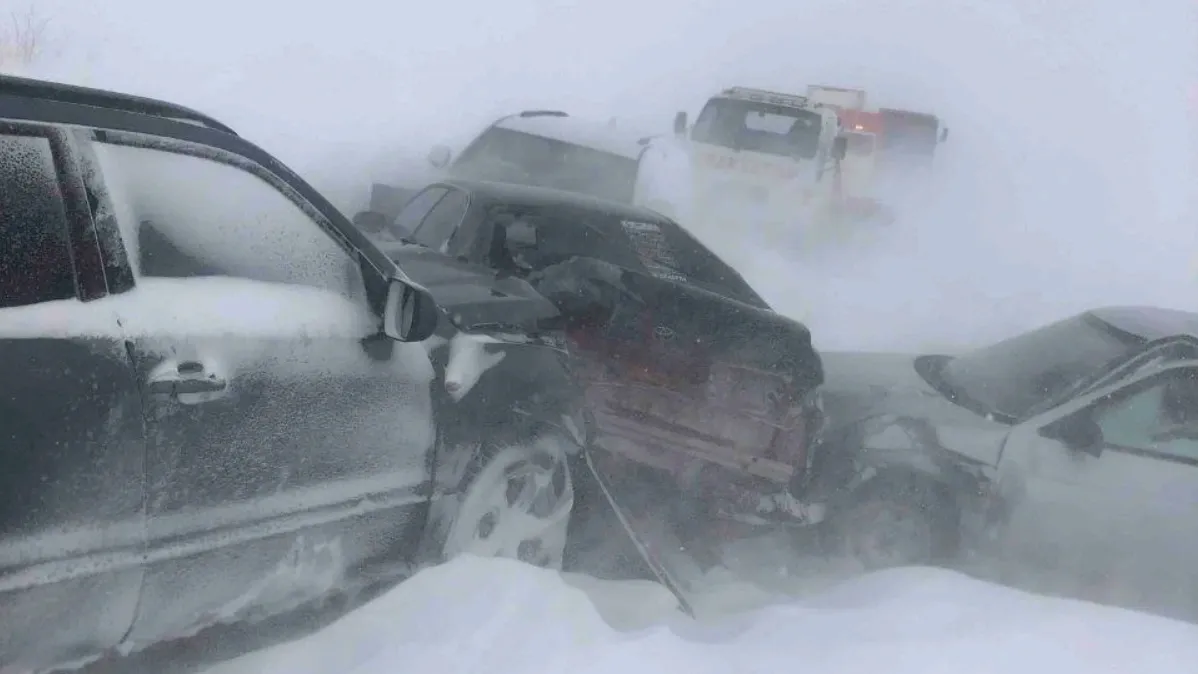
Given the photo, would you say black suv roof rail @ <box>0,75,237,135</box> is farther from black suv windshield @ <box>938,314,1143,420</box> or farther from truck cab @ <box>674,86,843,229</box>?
truck cab @ <box>674,86,843,229</box>

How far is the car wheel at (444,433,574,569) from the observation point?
11.9 feet

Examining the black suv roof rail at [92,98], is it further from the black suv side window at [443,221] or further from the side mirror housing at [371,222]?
the side mirror housing at [371,222]

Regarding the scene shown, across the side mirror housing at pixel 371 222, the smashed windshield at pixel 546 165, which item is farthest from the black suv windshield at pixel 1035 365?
the smashed windshield at pixel 546 165

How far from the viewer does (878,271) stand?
13.5 meters

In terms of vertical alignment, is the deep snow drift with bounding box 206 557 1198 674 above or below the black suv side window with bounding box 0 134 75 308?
below

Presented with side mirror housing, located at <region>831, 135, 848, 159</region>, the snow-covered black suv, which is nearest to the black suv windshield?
the snow-covered black suv

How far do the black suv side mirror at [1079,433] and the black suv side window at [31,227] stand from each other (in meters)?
4.51

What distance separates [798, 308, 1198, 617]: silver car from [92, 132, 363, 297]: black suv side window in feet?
9.84

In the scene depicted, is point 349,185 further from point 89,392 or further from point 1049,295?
point 1049,295

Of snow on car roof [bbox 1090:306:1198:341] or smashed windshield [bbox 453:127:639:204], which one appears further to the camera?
smashed windshield [bbox 453:127:639:204]

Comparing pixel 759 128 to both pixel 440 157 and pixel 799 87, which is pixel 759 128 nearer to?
pixel 440 157

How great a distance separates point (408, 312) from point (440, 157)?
7311 mm

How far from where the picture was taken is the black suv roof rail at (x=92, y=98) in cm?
262

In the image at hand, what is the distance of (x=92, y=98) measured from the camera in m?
2.80
